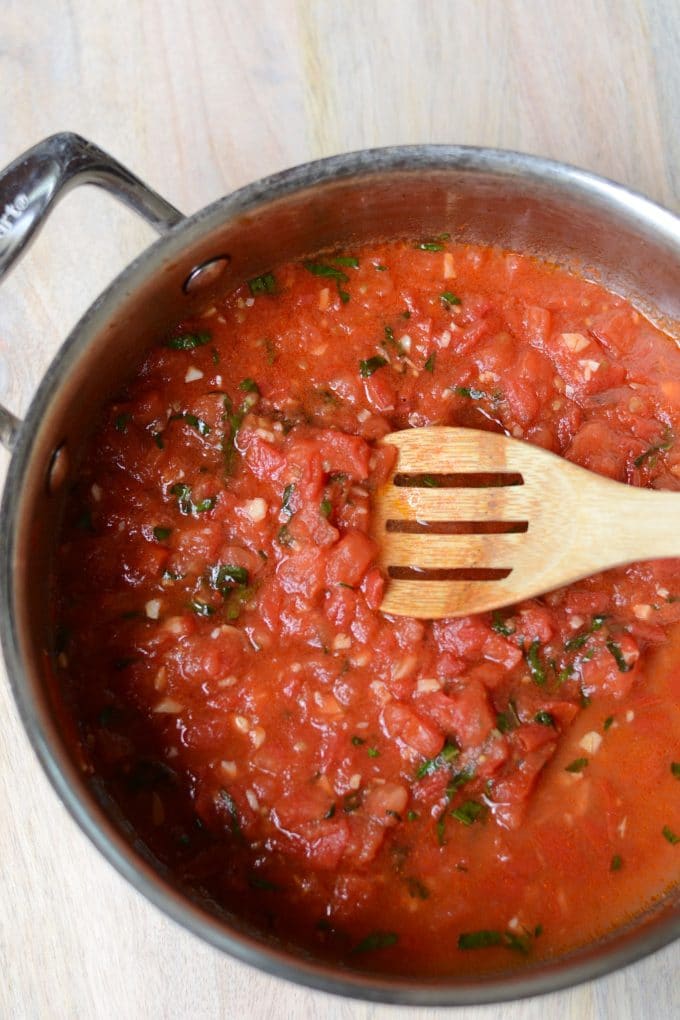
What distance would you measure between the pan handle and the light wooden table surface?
642 mm

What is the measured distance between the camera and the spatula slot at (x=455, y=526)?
2.82 m

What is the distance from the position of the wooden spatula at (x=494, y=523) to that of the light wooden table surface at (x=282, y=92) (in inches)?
46.2

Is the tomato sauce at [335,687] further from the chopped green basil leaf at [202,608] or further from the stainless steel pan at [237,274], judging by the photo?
the stainless steel pan at [237,274]

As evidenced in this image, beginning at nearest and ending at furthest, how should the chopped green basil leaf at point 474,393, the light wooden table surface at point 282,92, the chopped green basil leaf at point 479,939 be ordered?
the chopped green basil leaf at point 479,939 < the chopped green basil leaf at point 474,393 < the light wooden table surface at point 282,92

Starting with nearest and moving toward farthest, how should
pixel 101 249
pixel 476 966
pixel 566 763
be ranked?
pixel 476 966 < pixel 566 763 < pixel 101 249

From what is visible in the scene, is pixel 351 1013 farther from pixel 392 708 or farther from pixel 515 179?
pixel 515 179

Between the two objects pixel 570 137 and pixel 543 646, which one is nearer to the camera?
pixel 543 646

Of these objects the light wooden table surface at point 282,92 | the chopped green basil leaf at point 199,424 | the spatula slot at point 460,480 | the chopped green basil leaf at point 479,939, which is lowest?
the chopped green basil leaf at point 479,939

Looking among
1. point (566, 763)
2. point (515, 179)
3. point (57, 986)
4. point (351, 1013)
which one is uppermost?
point (515, 179)

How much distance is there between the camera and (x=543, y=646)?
2.81 meters

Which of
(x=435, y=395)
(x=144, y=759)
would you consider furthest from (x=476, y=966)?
(x=435, y=395)

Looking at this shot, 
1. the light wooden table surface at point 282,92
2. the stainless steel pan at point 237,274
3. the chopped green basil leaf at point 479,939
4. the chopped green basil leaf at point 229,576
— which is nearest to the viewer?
the stainless steel pan at point 237,274

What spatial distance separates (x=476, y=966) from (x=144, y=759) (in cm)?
113

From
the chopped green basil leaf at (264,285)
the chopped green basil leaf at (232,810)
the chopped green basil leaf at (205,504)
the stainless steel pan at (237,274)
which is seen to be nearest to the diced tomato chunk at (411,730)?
the chopped green basil leaf at (232,810)
